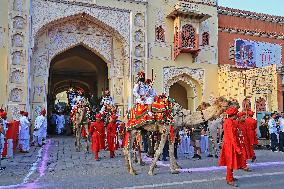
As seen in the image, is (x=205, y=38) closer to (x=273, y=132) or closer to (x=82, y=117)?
(x=273, y=132)

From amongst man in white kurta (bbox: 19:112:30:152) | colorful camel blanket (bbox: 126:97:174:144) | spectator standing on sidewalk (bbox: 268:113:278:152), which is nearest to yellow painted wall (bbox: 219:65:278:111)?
spectator standing on sidewalk (bbox: 268:113:278:152)

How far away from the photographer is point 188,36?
69.8 feet

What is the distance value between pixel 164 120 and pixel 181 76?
46.5 feet

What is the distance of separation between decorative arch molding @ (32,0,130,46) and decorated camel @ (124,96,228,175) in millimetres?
12031

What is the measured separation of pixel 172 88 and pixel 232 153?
56.7 ft

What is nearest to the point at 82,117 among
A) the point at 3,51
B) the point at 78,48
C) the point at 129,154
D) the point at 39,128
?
the point at 39,128

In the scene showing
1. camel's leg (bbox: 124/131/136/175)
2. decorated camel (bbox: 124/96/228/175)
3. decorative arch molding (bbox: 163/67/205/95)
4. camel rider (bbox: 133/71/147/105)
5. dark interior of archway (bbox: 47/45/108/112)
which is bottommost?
camel's leg (bbox: 124/131/136/175)

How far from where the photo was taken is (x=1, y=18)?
57.6ft

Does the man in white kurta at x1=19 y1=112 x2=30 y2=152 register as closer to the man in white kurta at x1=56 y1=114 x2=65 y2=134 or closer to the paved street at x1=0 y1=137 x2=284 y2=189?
the paved street at x1=0 y1=137 x2=284 y2=189

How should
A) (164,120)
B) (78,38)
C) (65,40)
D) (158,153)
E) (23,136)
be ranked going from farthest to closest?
(78,38)
(65,40)
(23,136)
(164,120)
(158,153)

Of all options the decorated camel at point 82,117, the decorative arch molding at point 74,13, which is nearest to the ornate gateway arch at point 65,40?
the decorative arch molding at point 74,13

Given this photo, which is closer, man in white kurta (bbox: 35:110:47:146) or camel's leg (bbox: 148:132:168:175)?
camel's leg (bbox: 148:132:168:175)

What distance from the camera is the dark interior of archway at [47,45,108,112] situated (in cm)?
2384

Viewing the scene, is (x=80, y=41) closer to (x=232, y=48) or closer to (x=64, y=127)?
(x=64, y=127)
